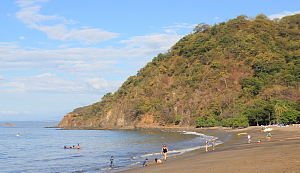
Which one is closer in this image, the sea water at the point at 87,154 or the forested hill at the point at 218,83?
the sea water at the point at 87,154

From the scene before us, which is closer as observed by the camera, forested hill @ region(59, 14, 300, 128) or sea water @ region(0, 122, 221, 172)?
sea water @ region(0, 122, 221, 172)

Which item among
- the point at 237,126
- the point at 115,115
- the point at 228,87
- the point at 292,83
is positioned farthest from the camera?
the point at 115,115

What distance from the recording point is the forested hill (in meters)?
97.2

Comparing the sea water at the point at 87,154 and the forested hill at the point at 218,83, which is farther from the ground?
the forested hill at the point at 218,83

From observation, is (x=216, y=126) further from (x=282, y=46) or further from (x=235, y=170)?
(x=235, y=170)

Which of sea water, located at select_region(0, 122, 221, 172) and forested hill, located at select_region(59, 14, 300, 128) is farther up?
forested hill, located at select_region(59, 14, 300, 128)

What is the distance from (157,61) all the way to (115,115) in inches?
1674

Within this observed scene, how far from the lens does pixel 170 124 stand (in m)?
120

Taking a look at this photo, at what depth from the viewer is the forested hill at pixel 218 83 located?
319 feet

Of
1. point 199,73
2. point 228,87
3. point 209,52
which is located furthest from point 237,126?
point 209,52

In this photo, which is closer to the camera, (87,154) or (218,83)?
(87,154)

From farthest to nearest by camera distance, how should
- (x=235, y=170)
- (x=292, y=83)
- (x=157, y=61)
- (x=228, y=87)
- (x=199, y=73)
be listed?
(x=157, y=61)
(x=199, y=73)
(x=228, y=87)
(x=292, y=83)
(x=235, y=170)

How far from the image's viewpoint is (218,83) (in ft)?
394

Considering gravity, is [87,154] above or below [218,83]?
below
